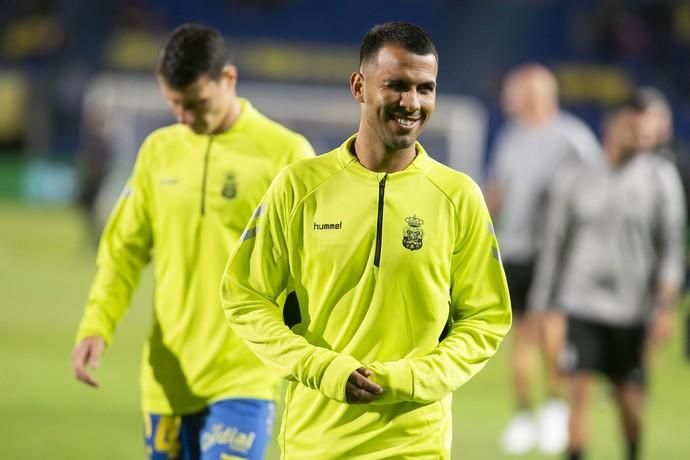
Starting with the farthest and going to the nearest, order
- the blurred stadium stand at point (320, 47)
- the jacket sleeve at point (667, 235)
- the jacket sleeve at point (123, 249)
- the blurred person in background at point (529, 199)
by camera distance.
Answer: the blurred stadium stand at point (320, 47), the blurred person in background at point (529, 199), the jacket sleeve at point (667, 235), the jacket sleeve at point (123, 249)

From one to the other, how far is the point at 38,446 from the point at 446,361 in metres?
5.11

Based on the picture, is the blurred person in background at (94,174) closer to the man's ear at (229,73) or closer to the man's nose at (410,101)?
the man's ear at (229,73)

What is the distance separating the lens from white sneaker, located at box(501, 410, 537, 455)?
859 cm

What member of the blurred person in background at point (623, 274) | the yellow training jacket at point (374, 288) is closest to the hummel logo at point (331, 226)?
the yellow training jacket at point (374, 288)

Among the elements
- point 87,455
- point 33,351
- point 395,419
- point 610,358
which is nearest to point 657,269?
point 610,358

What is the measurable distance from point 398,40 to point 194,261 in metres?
1.53

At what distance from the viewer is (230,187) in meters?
4.75

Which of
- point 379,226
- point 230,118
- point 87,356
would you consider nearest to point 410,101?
point 379,226

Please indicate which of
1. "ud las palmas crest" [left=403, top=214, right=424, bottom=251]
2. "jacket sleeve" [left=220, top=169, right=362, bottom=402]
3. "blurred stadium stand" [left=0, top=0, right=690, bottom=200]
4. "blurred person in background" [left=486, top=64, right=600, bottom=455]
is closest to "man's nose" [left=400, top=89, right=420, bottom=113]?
"ud las palmas crest" [left=403, top=214, right=424, bottom=251]

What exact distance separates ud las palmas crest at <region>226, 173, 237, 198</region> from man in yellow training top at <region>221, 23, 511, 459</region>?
1.11 m

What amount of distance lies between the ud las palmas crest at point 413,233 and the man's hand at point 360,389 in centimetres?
39

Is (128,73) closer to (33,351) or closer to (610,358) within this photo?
(33,351)

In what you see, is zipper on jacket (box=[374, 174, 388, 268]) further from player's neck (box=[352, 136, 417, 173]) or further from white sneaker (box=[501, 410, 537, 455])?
white sneaker (box=[501, 410, 537, 455])

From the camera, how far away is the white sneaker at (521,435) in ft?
28.2
